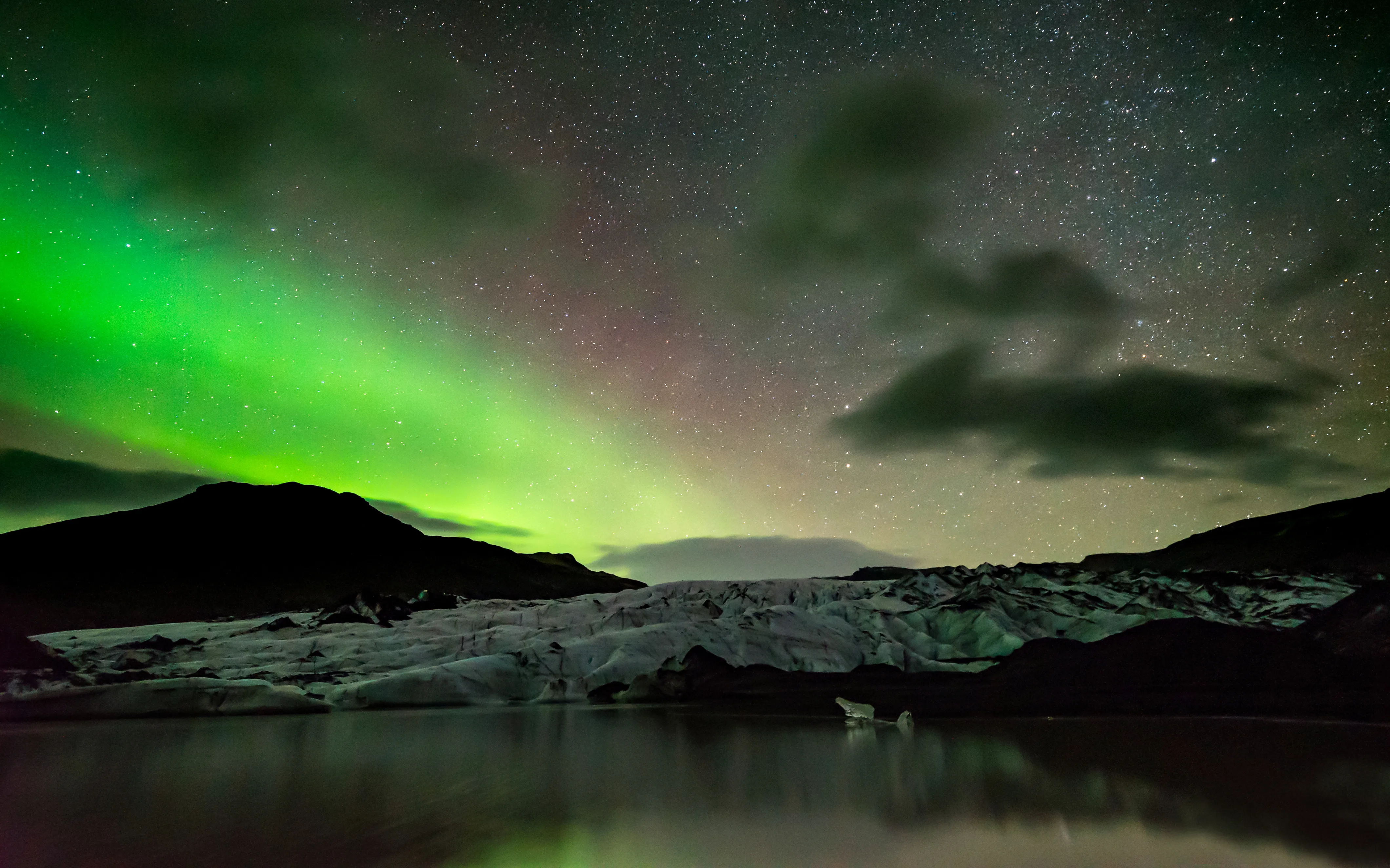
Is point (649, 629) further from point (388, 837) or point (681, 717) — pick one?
point (388, 837)

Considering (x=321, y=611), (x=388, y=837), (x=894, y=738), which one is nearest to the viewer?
(x=388, y=837)

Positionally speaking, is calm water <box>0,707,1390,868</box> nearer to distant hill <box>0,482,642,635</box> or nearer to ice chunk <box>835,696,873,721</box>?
ice chunk <box>835,696,873,721</box>

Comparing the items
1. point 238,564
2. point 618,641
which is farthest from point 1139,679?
point 238,564

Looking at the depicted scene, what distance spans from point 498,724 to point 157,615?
299 ft

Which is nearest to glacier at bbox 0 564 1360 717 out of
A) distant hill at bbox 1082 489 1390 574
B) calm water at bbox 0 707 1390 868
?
calm water at bbox 0 707 1390 868

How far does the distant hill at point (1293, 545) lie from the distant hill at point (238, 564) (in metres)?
66.6

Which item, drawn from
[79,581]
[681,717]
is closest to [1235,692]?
[681,717]

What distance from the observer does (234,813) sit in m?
7.18

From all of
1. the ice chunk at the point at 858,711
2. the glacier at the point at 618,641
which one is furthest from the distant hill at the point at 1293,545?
the ice chunk at the point at 858,711

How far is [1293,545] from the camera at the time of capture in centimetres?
7456

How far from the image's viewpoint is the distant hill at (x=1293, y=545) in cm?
6569

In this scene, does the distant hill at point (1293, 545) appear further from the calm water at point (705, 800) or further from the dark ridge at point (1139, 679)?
the calm water at point (705, 800)

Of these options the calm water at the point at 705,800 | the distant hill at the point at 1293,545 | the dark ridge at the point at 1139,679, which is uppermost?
the distant hill at the point at 1293,545

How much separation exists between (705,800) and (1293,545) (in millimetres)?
91210
